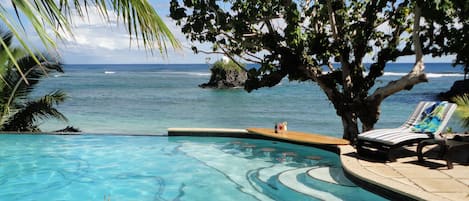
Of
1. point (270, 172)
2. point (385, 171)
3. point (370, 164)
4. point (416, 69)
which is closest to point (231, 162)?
point (270, 172)

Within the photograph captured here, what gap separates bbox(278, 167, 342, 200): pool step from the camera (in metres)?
6.91

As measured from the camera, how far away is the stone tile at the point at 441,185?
5.71 m

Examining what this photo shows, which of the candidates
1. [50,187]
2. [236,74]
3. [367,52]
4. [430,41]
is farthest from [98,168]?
[236,74]

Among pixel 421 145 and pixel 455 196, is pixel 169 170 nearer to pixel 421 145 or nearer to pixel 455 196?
pixel 421 145

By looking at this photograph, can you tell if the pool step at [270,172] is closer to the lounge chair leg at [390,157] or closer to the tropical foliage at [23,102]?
the lounge chair leg at [390,157]

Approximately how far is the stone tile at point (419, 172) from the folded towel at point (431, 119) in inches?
41.2

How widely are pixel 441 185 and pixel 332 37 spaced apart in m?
5.43

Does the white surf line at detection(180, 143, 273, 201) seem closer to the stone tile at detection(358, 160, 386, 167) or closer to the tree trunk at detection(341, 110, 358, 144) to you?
the stone tile at detection(358, 160, 386, 167)

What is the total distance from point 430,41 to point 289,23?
3.11 meters

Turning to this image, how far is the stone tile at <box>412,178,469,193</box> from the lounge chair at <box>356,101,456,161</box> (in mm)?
1087

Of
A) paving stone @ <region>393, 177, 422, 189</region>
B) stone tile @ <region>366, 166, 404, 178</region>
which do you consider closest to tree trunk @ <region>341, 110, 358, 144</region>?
stone tile @ <region>366, 166, 404, 178</region>

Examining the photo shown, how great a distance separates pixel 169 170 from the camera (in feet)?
29.1

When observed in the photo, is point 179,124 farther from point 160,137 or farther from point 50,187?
point 50,187

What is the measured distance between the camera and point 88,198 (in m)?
7.14
